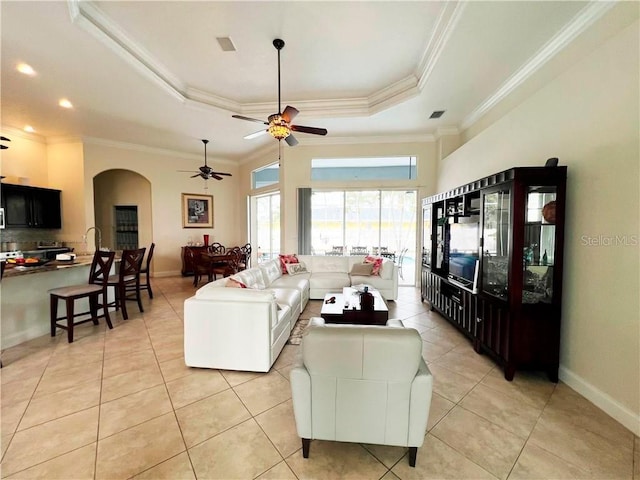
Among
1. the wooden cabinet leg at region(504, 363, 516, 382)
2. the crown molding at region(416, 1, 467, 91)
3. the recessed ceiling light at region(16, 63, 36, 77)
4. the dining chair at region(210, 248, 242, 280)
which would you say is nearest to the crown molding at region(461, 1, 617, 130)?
the crown molding at region(416, 1, 467, 91)

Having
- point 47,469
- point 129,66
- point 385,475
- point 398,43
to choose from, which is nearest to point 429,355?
point 385,475

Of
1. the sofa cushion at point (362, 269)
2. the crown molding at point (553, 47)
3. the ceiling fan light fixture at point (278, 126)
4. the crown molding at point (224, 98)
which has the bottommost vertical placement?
the sofa cushion at point (362, 269)

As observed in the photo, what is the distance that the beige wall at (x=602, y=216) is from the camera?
1.94 m

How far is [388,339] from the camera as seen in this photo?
1400mm

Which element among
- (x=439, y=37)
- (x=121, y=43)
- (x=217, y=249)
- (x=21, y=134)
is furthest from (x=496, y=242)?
(x=21, y=134)

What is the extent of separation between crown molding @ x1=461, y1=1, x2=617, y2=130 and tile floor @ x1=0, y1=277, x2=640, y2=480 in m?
3.36

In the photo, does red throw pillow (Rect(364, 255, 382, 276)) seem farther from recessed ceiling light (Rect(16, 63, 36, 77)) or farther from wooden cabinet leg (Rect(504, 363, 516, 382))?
recessed ceiling light (Rect(16, 63, 36, 77))

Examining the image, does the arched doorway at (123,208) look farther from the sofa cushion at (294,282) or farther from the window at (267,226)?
the sofa cushion at (294,282)

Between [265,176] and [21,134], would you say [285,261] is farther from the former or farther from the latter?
[21,134]

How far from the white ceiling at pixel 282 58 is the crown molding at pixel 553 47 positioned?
1 centimetres

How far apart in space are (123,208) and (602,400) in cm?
987

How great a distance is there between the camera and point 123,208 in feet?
24.8

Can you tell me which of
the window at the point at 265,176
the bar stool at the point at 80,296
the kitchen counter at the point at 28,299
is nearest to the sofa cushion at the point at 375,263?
the window at the point at 265,176

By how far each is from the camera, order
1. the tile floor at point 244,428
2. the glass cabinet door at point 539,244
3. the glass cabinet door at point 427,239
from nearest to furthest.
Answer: the tile floor at point 244,428 → the glass cabinet door at point 539,244 → the glass cabinet door at point 427,239
